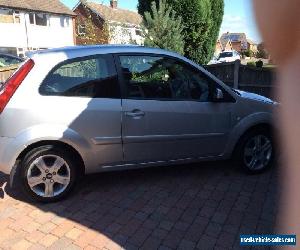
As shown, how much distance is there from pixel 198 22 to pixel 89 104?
11.0 metres

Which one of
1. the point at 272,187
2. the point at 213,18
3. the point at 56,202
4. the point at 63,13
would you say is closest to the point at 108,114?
the point at 56,202

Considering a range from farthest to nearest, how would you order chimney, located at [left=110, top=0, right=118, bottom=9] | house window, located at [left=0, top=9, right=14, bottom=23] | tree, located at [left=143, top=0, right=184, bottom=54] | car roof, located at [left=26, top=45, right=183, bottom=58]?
chimney, located at [left=110, top=0, right=118, bottom=9], house window, located at [left=0, top=9, right=14, bottom=23], tree, located at [left=143, top=0, right=184, bottom=54], car roof, located at [left=26, top=45, right=183, bottom=58]

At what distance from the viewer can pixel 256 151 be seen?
4.96 metres

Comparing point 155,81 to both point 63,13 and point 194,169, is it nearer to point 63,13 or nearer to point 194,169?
point 194,169

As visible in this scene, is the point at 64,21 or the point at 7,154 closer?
the point at 7,154

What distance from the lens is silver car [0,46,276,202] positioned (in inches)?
154

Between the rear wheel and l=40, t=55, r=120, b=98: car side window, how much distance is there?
67cm

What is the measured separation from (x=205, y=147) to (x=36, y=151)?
209 centimetres

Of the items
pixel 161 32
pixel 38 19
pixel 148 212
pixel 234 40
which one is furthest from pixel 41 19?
pixel 234 40

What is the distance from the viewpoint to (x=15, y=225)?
3.73 m

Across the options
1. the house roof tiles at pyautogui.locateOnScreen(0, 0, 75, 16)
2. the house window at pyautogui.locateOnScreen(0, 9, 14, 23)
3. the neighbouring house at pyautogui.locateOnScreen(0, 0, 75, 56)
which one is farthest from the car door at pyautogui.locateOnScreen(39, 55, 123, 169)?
the house roof tiles at pyautogui.locateOnScreen(0, 0, 75, 16)

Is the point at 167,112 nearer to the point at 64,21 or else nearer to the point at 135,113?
the point at 135,113

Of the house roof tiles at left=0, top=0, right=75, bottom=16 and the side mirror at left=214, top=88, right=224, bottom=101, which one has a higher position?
the house roof tiles at left=0, top=0, right=75, bottom=16

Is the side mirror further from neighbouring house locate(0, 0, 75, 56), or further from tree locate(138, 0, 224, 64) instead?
neighbouring house locate(0, 0, 75, 56)
